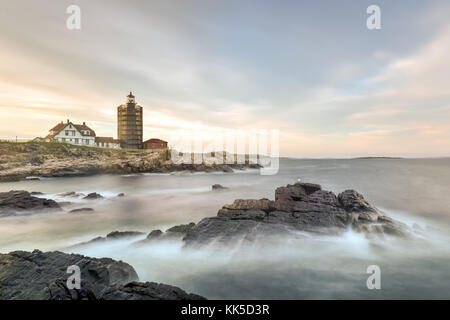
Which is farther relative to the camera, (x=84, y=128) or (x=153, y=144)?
(x=153, y=144)

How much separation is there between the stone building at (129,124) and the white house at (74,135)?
22.5 feet

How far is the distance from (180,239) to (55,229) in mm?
8077

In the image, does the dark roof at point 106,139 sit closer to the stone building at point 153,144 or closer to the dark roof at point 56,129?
the dark roof at point 56,129

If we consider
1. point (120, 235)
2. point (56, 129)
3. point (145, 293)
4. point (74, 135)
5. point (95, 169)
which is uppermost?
point (56, 129)

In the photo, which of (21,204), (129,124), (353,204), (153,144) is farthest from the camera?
(153,144)

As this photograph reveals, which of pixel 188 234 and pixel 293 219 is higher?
pixel 293 219

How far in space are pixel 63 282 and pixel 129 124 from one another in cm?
7522

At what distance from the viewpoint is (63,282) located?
4809 millimetres

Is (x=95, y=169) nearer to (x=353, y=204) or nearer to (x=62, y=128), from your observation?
(x=62, y=128)

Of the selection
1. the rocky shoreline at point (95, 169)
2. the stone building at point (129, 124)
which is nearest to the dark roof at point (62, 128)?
the stone building at point (129, 124)

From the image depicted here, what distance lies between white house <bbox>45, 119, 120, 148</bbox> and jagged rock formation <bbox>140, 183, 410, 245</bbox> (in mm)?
65915

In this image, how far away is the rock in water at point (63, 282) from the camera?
177 inches

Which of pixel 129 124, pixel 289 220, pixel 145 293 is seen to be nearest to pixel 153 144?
pixel 129 124
